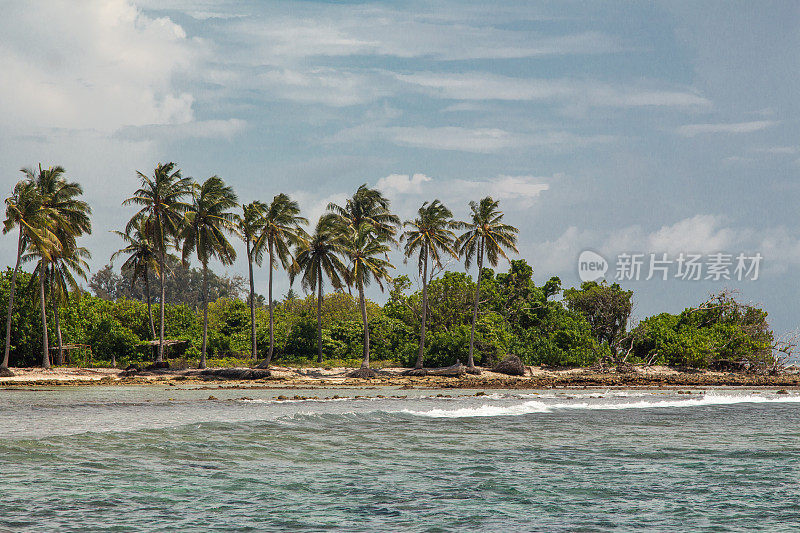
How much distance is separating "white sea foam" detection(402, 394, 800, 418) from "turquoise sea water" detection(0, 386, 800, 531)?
1.36ft

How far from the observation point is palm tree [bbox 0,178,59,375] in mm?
41594

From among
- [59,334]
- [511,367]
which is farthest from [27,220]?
[511,367]

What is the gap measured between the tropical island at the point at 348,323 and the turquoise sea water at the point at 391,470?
22.8 meters

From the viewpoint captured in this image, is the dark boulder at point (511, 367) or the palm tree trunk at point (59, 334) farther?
the palm tree trunk at point (59, 334)

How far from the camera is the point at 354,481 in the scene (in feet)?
37.0

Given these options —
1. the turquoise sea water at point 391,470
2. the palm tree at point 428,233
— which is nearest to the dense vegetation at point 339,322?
the palm tree at point 428,233

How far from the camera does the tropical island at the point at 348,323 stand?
46.8 m

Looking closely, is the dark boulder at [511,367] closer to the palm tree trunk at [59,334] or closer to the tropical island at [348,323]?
the tropical island at [348,323]

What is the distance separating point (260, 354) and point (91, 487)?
4938 centimetres

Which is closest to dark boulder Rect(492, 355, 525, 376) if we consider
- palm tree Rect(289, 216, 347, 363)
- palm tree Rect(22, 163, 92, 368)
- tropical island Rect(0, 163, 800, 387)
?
tropical island Rect(0, 163, 800, 387)

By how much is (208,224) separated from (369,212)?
13.6m

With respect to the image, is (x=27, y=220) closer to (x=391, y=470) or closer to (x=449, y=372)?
(x=449, y=372)

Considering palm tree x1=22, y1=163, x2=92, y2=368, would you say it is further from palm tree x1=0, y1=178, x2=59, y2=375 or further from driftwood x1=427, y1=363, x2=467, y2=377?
driftwood x1=427, y1=363, x2=467, y2=377

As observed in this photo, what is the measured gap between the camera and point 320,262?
56406 millimetres
